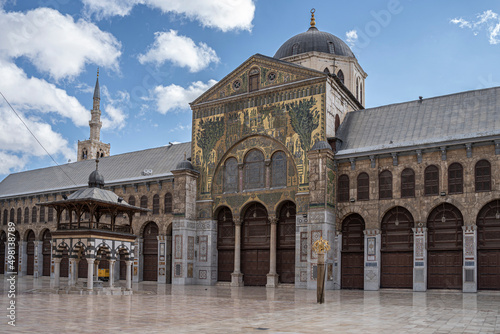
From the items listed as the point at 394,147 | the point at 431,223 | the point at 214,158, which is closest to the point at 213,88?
Result: the point at 214,158

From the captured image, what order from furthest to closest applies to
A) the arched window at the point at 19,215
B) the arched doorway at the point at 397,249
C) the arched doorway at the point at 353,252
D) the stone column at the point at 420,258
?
the arched window at the point at 19,215, the arched doorway at the point at 353,252, the arched doorway at the point at 397,249, the stone column at the point at 420,258

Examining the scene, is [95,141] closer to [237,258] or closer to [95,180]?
[237,258]

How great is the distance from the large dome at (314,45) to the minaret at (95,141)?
29020 millimetres

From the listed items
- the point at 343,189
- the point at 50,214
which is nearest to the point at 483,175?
the point at 343,189

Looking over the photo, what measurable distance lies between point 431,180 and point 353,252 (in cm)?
681

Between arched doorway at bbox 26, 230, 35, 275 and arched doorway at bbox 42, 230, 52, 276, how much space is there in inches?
77.4

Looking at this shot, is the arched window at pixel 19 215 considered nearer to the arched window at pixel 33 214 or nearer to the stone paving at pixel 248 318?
the arched window at pixel 33 214

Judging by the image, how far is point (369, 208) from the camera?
112ft

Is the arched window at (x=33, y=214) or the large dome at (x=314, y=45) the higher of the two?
the large dome at (x=314, y=45)

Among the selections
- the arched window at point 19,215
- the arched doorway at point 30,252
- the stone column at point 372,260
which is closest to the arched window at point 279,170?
the stone column at point 372,260

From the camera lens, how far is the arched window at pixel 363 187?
34438 millimetres

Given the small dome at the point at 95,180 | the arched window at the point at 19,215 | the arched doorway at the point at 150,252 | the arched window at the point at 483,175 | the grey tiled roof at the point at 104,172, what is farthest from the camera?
→ the arched window at the point at 19,215

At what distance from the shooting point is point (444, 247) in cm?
3186

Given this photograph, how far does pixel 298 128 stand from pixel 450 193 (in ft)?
35.5
